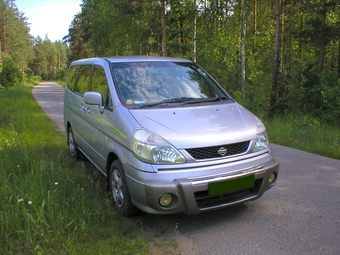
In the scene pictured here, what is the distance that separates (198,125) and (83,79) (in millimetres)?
2850

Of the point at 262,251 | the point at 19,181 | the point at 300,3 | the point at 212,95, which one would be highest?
Answer: the point at 300,3

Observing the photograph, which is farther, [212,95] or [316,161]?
[316,161]

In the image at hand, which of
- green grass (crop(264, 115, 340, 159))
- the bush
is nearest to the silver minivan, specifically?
green grass (crop(264, 115, 340, 159))

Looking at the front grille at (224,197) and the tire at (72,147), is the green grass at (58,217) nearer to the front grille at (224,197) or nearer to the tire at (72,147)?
the front grille at (224,197)

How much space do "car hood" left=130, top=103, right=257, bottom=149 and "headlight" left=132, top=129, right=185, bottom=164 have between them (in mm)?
60

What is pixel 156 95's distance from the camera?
160 inches

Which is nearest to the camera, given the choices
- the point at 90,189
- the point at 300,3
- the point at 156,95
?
the point at 156,95

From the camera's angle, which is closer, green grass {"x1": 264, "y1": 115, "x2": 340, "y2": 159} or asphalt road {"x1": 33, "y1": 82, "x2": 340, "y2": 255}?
asphalt road {"x1": 33, "y1": 82, "x2": 340, "y2": 255}

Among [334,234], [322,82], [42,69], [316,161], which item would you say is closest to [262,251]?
[334,234]

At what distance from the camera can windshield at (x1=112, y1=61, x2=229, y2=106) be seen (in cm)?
402

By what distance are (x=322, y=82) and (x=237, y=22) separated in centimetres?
1256

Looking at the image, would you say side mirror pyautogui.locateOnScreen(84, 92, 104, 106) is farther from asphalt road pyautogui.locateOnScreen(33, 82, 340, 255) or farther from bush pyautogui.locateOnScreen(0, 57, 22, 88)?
bush pyautogui.locateOnScreen(0, 57, 22, 88)

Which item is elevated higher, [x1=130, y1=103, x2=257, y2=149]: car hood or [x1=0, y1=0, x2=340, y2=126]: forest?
[x1=0, y1=0, x2=340, y2=126]: forest

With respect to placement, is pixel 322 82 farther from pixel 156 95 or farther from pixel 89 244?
pixel 89 244
